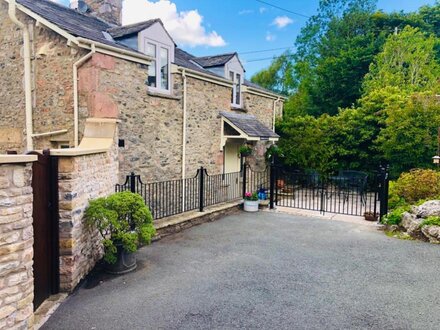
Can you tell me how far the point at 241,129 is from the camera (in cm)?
1275

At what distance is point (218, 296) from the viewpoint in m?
5.03

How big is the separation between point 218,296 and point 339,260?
310cm

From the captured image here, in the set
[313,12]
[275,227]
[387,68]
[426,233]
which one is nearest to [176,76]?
[275,227]

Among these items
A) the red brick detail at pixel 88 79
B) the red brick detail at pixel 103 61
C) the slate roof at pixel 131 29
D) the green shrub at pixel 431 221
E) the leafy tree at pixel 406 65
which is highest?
the leafy tree at pixel 406 65

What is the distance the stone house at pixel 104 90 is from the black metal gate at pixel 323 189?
2707mm

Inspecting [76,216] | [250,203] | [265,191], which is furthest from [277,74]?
[76,216]

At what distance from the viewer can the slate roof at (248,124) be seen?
42.6 feet

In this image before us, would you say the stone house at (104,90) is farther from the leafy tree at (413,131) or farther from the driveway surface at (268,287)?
the leafy tree at (413,131)

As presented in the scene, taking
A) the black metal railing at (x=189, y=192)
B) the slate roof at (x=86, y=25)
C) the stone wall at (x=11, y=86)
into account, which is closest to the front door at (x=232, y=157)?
the black metal railing at (x=189, y=192)

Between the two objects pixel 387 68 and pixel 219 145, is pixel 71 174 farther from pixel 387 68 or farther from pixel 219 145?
pixel 387 68

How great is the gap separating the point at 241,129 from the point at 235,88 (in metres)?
2.92

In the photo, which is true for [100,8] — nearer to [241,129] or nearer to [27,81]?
[27,81]

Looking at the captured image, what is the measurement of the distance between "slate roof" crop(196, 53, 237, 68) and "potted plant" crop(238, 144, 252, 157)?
150 inches

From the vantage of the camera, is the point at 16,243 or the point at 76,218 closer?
the point at 16,243
